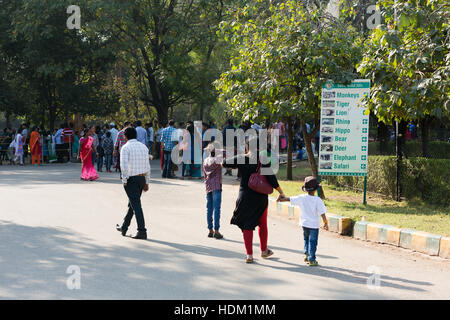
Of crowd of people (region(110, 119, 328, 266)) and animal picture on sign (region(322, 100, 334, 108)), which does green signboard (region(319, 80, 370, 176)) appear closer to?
animal picture on sign (region(322, 100, 334, 108))

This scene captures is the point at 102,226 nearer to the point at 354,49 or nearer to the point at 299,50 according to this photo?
the point at 299,50

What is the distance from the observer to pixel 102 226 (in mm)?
9719

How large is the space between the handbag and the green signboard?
4620mm

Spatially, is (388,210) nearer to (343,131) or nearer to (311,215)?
(343,131)

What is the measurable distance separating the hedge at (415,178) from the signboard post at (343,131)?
49.2 inches

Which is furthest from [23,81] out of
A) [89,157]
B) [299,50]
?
[299,50]

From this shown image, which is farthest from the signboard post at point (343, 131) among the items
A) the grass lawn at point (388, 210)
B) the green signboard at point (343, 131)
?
the grass lawn at point (388, 210)

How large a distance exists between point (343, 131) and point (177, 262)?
5906 millimetres

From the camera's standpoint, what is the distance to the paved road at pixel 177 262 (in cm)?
592

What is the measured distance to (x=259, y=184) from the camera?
24.5ft

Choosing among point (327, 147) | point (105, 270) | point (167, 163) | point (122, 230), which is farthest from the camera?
point (167, 163)

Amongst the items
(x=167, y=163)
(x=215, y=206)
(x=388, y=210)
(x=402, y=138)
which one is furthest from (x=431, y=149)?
(x=215, y=206)

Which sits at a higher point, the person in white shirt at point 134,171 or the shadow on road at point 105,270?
the person in white shirt at point 134,171

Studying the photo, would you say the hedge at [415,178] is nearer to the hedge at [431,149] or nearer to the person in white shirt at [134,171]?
the person in white shirt at [134,171]
